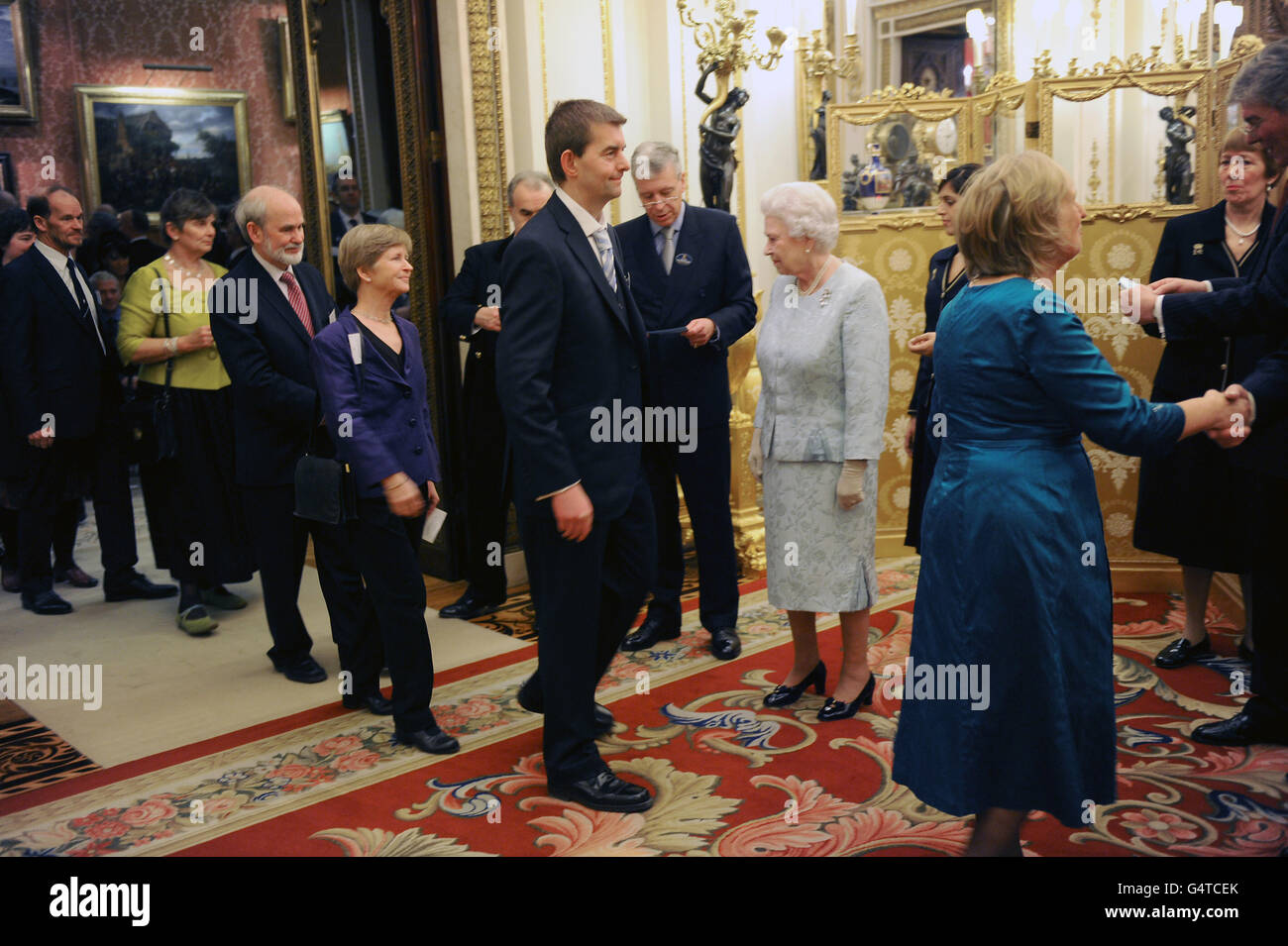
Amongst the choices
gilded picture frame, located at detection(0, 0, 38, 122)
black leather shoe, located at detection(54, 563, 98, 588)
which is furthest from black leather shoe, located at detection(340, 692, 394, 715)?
gilded picture frame, located at detection(0, 0, 38, 122)

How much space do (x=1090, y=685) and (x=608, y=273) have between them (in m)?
1.61

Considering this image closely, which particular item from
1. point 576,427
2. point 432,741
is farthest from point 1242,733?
point 432,741

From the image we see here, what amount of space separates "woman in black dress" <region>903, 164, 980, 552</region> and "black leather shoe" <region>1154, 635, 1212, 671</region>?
99 cm

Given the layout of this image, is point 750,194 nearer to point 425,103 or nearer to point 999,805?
point 425,103

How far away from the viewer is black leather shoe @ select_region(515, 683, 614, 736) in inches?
141

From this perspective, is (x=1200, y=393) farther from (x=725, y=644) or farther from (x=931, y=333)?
(x=725, y=644)

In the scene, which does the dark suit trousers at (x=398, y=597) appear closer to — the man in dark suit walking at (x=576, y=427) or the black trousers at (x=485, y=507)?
the man in dark suit walking at (x=576, y=427)

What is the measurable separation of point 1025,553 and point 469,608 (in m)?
3.24

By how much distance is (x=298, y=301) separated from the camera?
4180 millimetres

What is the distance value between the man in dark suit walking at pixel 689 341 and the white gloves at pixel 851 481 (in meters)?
0.99

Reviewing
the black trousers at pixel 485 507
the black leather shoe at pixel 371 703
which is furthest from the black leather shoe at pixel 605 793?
the black trousers at pixel 485 507

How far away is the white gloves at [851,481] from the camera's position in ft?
11.3

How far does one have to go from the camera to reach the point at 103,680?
4.48 m

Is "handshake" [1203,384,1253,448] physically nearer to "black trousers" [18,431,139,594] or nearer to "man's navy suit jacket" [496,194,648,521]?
"man's navy suit jacket" [496,194,648,521]
